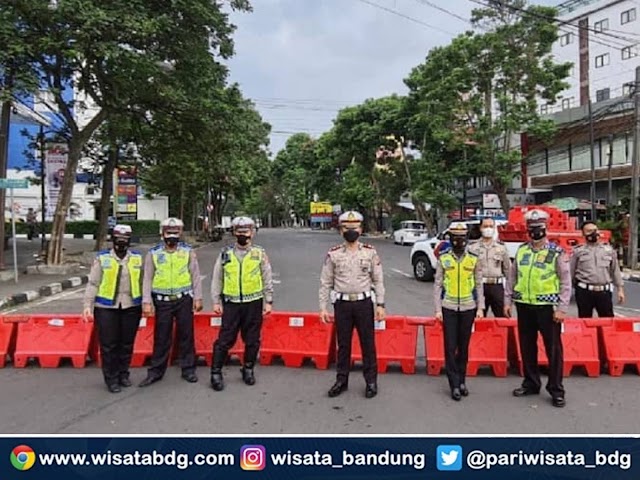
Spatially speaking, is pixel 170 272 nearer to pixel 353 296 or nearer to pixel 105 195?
pixel 353 296

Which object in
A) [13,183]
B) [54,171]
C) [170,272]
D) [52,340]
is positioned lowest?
[52,340]

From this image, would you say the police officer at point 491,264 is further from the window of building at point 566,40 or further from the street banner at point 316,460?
the window of building at point 566,40

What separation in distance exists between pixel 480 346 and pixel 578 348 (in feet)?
3.40

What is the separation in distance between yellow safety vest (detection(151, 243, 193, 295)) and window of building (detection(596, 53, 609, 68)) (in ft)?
160

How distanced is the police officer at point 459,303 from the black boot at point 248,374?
1.88 m

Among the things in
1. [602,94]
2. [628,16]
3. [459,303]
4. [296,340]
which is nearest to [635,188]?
[459,303]

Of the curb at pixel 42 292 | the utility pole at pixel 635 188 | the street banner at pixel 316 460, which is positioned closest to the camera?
the street banner at pixel 316 460

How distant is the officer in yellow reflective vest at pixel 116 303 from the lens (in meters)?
5.66

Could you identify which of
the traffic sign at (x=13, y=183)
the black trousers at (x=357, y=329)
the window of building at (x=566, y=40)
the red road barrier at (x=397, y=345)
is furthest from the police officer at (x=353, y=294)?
the window of building at (x=566, y=40)

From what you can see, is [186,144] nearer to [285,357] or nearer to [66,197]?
[66,197]

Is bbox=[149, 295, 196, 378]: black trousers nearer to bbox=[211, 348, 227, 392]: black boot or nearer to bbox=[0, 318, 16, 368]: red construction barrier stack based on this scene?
bbox=[211, 348, 227, 392]: black boot

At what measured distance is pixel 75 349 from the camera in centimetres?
663

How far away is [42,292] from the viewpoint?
13.2 metres

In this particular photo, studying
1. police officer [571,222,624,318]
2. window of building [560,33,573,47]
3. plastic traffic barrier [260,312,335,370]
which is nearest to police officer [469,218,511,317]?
police officer [571,222,624,318]
